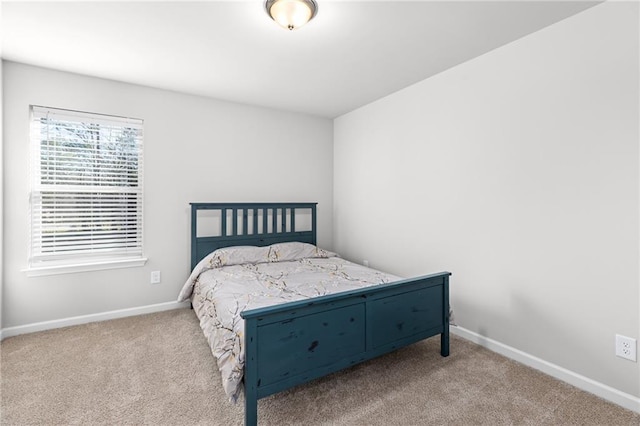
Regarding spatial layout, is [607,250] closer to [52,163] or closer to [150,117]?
[150,117]

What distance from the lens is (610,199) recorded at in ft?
6.10

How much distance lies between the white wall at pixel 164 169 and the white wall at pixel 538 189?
1.45m

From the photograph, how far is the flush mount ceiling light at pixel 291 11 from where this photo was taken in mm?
1790

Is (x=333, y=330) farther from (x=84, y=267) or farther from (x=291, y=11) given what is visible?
→ (x=84, y=267)

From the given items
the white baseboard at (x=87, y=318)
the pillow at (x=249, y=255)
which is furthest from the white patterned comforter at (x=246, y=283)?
the white baseboard at (x=87, y=318)

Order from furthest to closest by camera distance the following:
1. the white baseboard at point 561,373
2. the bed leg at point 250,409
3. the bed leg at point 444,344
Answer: the bed leg at point 444,344 < the white baseboard at point 561,373 < the bed leg at point 250,409

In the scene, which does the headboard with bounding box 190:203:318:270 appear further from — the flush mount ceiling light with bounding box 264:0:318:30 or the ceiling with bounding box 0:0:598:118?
the flush mount ceiling light with bounding box 264:0:318:30

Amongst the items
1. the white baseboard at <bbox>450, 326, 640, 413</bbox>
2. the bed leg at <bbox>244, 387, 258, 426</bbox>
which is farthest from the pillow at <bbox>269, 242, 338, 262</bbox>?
the bed leg at <bbox>244, 387, 258, 426</bbox>

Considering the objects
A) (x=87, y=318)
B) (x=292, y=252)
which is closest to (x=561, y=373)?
(x=292, y=252)

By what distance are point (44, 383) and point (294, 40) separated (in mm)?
2852

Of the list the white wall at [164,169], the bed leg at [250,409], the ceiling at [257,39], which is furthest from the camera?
the white wall at [164,169]

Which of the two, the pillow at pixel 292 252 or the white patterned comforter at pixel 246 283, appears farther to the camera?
the pillow at pixel 292 252

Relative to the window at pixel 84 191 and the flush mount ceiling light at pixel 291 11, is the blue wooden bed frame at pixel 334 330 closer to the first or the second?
the flush mount ceiling light at pixel 291 11

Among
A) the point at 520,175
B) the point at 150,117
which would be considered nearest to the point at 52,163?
the point at 150,117
